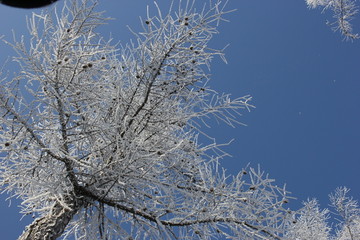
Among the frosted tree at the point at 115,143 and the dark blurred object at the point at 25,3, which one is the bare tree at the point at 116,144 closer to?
the frosted tree at the point at 115,143

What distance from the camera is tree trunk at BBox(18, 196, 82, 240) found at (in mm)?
2920

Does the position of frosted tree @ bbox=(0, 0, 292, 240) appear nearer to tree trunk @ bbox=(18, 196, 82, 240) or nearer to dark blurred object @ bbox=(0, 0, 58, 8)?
tree trunk @ bbox=(18, 196, 82, 240)

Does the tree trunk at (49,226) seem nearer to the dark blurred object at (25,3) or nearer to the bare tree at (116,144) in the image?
the bare tree at (116,144)

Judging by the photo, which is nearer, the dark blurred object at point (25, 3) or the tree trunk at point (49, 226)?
the dark blurred object at point (25, 3)

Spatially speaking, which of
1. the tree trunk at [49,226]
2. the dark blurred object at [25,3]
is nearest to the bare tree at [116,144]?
the tree trunk at [49,226]

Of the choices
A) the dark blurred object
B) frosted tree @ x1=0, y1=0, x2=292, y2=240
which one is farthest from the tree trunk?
the dark blurred object

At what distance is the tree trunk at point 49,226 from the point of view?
2920mm

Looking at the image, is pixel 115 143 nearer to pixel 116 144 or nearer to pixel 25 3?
pixel 116 144

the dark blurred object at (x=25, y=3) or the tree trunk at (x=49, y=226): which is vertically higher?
the dark blurred object at (x=25, y=3)

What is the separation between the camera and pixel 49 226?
297cm

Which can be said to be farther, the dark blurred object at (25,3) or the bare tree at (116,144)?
the bare tree at (116,144)

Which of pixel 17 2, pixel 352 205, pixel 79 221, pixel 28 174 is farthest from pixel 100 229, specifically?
pixel 352 205

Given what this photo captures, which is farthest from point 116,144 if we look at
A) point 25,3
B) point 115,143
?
point 25,3

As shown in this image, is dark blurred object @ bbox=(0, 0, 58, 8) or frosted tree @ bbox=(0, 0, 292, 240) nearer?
dark blurred object @ bbox=(0, 0, 58, 8)
